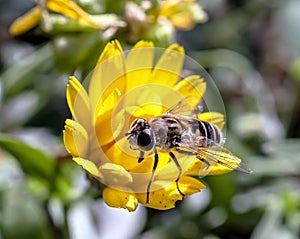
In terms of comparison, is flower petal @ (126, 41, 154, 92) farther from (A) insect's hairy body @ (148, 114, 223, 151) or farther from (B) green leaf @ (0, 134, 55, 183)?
(B) green leaf @ (0, 134, 55, 183)

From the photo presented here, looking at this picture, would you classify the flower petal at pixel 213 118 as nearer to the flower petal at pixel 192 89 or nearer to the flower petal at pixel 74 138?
the flower petal at pixel 192 89

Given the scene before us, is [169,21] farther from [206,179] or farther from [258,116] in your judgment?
[258,116]

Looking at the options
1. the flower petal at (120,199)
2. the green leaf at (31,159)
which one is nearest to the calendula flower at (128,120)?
the flower petal at (120,199)

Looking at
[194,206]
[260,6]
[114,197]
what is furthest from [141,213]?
[260,6]

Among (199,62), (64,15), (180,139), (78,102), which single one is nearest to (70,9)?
(64,15)

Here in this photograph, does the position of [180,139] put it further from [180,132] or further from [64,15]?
[64,15]
